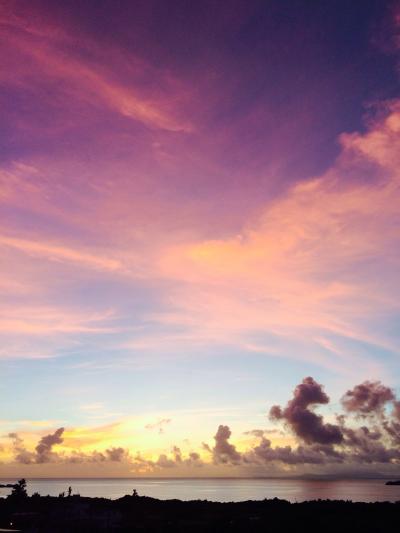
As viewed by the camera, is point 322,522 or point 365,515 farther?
point 365,515

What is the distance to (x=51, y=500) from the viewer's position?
8481 centimetres

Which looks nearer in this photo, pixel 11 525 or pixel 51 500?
pixel 11 525

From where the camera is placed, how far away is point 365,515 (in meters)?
61.0

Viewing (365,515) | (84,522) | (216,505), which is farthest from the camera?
(216,505)

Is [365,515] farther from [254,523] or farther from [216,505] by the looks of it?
[216,505]

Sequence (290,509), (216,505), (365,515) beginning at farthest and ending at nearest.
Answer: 1. (216,505)
2. (290,509)
3. (365,515)

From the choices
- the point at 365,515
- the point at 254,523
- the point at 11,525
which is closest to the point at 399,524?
the point at 365,515

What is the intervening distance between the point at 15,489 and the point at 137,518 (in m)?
27.5

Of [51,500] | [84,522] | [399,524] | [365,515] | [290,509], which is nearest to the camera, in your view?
[84,522]

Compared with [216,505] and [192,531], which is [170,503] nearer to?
[216,505]

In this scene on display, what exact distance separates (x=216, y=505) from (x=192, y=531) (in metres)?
28.8

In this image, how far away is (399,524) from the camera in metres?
52.9

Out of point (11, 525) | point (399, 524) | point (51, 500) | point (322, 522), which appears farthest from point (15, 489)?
point (399, 524)

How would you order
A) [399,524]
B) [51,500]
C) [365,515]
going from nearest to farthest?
[399,524], [365,515], [51,500]
